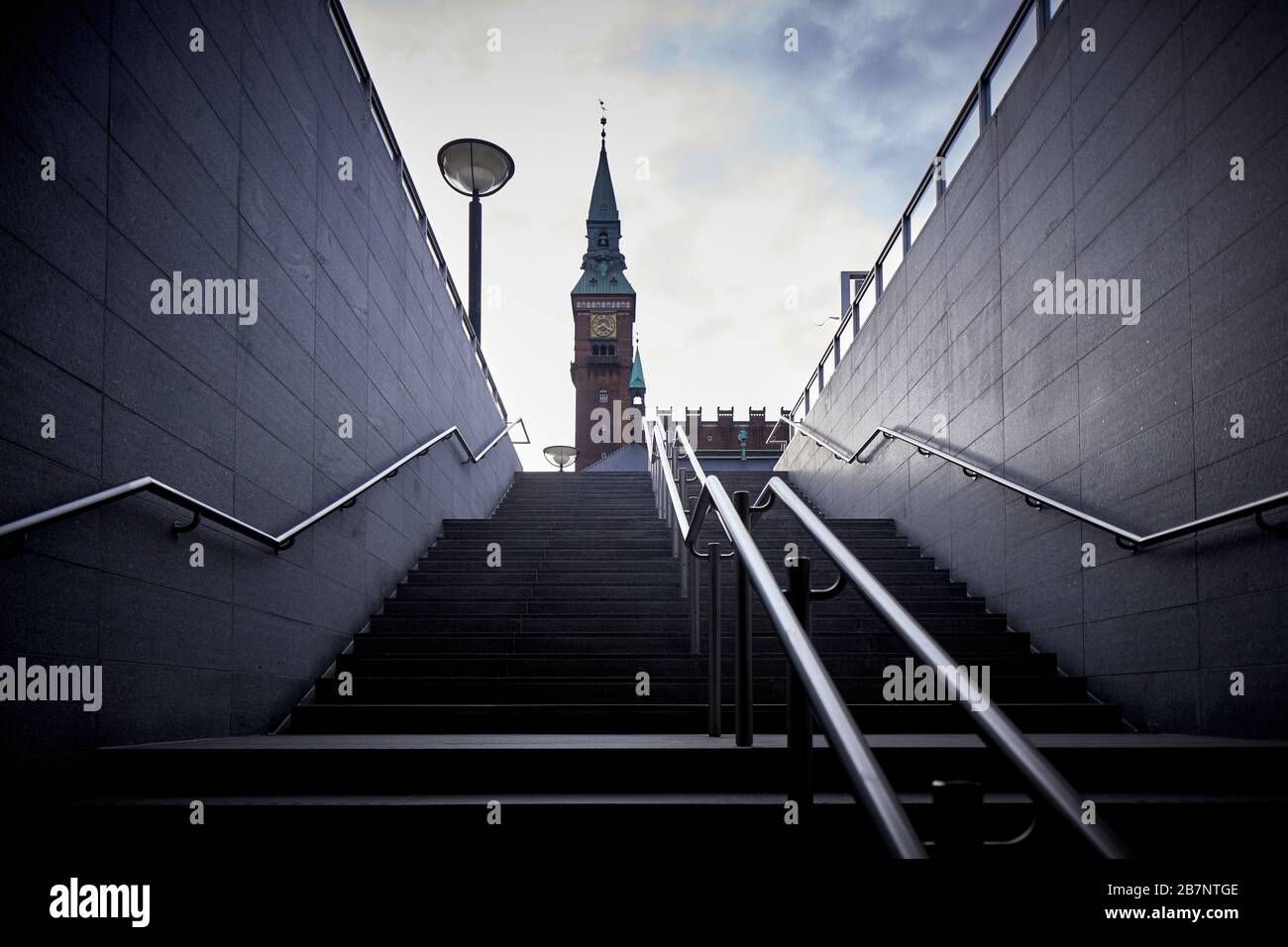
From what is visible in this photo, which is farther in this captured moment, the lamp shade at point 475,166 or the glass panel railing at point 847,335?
the glass panel railing at point 847,335

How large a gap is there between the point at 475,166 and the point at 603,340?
44.4 m

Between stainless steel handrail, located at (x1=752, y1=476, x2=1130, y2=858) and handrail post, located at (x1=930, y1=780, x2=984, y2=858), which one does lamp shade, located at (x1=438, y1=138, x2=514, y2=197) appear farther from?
handrail post, located at (x1=930, y1=780, x2=984, y2=858)

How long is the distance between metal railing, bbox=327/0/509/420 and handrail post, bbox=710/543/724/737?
3487 millimetres

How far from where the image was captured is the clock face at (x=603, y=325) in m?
51.6

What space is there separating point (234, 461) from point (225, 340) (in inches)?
17.2

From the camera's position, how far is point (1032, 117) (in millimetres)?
4527

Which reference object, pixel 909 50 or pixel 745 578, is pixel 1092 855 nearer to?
pixel 745 578

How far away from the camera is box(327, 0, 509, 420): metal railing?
4.63 meters

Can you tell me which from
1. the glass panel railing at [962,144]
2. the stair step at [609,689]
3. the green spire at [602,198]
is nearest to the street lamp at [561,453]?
the glass panel railing at [962,144]

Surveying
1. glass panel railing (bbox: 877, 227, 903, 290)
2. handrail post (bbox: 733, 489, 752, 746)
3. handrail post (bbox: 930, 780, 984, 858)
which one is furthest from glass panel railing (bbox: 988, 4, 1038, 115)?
handrail post (bbox: 930, 780, 984, 858)

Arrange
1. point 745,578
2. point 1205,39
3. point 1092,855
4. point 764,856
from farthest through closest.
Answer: point 1205,39 → point 745,578 → point 764,856 → point 1092,855

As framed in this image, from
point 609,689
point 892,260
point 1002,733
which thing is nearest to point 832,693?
point 1002,733

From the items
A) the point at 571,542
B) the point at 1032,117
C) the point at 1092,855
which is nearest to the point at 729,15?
the point at 1032,117

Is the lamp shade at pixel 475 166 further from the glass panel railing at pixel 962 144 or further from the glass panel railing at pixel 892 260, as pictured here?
the glass panel railing at pixel 962 144
